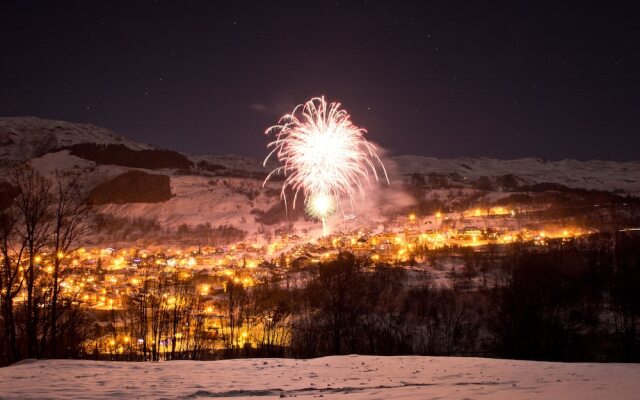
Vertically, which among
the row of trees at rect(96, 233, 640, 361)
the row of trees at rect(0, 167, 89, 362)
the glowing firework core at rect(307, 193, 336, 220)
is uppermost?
the glowing firework core at rect(307, 193, 336, 220)

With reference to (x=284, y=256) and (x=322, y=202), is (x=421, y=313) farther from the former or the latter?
(x=284, y=256)

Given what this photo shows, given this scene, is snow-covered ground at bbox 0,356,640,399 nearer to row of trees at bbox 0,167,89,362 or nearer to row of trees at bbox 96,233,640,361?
row of trees at bbox 0,167,89,362

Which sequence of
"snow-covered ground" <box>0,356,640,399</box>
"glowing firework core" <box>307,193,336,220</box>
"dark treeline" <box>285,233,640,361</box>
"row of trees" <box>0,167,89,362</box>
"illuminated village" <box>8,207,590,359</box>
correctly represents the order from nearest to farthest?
"snow-covered ground" <box>0,356,640,399</box>
"row of trees" <box>0,167,89,362</box>
"dark treeline" <box>285,233,640,361</box>
"glowing firework core" <box>307,193,336,220</box>
"illuminated village" <box>8,207,590,359</box>

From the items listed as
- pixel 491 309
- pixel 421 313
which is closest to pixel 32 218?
pixel 421 313

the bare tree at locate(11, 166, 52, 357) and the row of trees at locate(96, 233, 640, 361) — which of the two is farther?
the row of trees at locate(96, 233, 640, 361)

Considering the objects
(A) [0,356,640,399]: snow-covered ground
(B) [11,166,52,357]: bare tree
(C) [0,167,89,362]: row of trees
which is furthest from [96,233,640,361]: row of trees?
(A) [0,356,640,399]: snow-covered ground

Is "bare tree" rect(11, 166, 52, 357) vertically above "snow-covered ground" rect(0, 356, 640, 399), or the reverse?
"bare tree" rect(11, 166, 52, 357)

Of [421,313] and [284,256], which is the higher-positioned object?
[284,256]

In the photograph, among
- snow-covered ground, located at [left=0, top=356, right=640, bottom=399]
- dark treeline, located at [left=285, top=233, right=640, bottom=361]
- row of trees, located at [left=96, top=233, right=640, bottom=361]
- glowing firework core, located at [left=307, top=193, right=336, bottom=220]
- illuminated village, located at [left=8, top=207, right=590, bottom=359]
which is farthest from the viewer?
illuminated village, located at [left=8, top=207, right=590, bottom=359]
